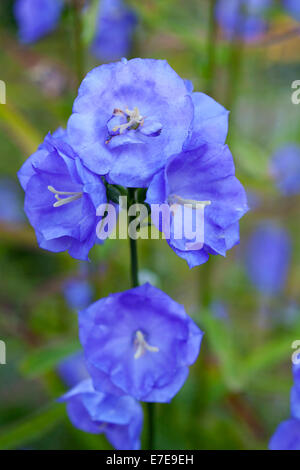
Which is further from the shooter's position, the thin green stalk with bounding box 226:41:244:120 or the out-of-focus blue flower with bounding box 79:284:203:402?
the thin green stalk with bounding box 226:41:244:120

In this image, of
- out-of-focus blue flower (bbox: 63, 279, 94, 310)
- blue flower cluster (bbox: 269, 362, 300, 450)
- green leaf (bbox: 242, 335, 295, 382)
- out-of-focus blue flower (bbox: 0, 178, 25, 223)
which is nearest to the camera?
blue flower cluster (bbox: 269, 362, 300, 450)

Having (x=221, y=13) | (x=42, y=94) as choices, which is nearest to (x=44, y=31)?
(x=42, y=94)

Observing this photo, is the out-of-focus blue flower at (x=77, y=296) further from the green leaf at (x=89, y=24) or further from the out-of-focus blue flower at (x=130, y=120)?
the out-of-focus blue flower at (x=130, y=120)

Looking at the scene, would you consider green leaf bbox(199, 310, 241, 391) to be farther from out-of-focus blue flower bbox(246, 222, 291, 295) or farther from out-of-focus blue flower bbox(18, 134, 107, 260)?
out-of-focus blue flower bbox(246, 222, 291, 295)

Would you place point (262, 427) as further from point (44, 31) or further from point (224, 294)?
point (44, 31)

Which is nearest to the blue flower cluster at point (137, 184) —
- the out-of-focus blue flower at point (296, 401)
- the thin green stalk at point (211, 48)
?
the out-of-focus blue flower at point (296, 401)

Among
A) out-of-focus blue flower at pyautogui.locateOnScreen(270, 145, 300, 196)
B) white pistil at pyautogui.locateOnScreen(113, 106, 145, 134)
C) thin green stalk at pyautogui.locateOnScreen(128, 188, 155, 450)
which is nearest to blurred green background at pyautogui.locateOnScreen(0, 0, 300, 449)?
out-of-focus blue flower at pyautogui.locateOnScreen(270, 145, 300, 196)
